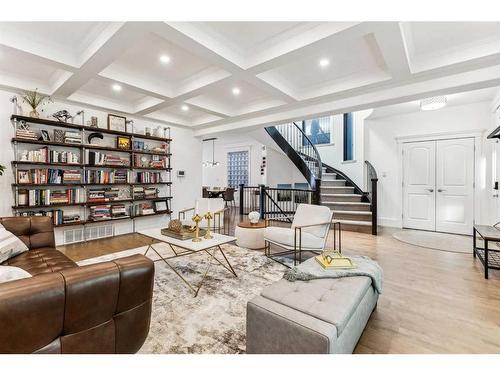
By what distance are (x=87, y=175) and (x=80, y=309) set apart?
434 centimetres

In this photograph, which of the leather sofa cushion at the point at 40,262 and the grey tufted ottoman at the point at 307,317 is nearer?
the grey tufted ottoman at the point at 307,317

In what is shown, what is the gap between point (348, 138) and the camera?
24.5 ft

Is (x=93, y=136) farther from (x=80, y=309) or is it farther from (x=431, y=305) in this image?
(x=431, y=305)

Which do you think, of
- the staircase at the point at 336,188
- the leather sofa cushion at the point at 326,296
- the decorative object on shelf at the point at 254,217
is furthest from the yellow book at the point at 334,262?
the staircase at the point at 336,188

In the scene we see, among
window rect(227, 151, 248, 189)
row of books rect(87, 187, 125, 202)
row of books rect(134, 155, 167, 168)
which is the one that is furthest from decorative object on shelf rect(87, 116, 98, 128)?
window rect(227, 151, 248, 189)

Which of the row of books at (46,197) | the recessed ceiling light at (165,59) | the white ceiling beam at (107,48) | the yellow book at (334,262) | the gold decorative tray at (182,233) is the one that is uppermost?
the recessed ceiling light at (165,59)

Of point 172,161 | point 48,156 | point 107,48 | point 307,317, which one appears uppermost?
point 107,48

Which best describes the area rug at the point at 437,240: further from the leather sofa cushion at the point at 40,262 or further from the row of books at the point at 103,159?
the row of books at the point at 103,159

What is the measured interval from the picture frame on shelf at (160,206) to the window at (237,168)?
15.1 ft

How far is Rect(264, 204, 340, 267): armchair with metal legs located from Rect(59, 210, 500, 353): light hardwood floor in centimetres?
88

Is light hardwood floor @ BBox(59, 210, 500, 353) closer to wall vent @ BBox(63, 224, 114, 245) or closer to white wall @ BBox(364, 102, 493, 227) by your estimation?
wall vent @ BBox(63, 224, 114, 245)

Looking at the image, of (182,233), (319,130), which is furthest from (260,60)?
(319,130)

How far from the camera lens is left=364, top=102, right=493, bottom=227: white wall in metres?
4.93

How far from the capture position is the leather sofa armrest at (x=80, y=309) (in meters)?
0.85
